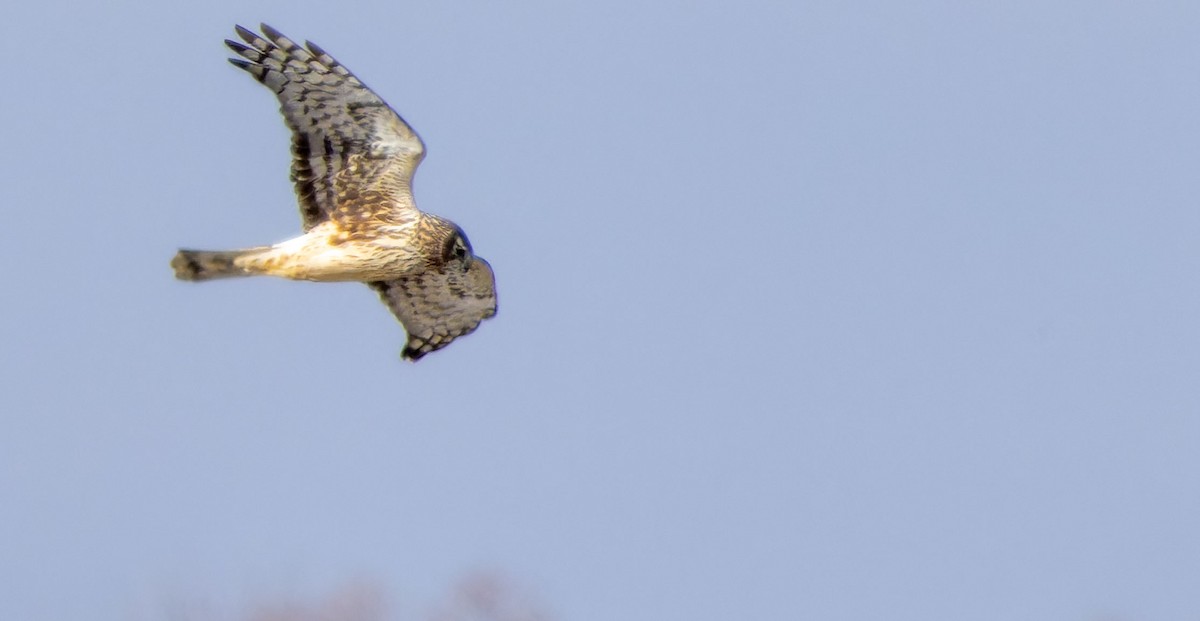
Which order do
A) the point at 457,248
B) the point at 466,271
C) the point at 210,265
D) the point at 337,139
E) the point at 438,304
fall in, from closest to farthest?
the point at 210,265 < the point at 337,139 < the point at 457,248 < the point at 466,271 < the point at 438,304

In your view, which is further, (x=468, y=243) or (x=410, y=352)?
(x=410, y=352)

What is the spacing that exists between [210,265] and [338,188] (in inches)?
31.0

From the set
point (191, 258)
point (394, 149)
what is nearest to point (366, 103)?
point (394, 149)

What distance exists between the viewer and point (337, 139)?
42.0 ft

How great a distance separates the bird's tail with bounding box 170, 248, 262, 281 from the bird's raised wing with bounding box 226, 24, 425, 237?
444 mm

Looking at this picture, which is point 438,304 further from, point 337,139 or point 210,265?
point 210,265

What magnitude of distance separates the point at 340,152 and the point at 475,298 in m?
1.31

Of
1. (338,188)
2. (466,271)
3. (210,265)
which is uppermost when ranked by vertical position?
(338,188)

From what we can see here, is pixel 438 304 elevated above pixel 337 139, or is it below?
below

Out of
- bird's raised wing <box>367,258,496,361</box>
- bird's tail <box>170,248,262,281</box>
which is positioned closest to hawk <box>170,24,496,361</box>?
bird's tail <box>170,248,262,281</box>

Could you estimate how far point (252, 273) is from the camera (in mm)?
12695

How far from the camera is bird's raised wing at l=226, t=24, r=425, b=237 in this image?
496 inches

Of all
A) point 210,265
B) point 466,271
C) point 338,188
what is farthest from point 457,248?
point 210,265

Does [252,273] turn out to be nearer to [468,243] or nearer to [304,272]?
[304,272]
